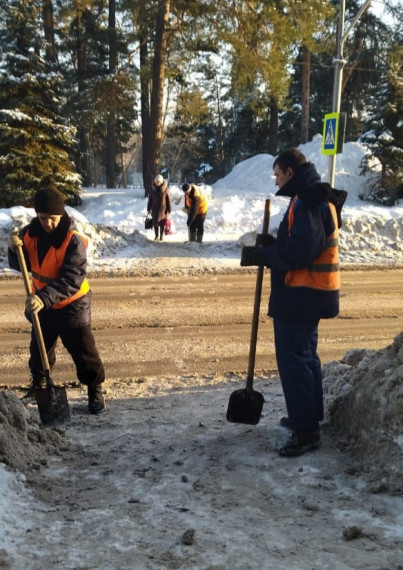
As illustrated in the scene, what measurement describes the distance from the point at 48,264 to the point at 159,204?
34.2ft

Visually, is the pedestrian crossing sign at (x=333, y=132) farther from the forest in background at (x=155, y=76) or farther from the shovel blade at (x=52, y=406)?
the shovel blade at (x=52, y=406)

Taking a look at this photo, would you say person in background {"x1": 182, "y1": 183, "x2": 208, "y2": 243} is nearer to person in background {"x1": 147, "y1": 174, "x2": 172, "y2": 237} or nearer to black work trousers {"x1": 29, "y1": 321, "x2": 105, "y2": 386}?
person in background {"x1": 147, "y1": 174, "x2": 172, "y2": 237}

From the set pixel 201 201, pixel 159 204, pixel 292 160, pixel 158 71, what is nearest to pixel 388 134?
pixel 158 71

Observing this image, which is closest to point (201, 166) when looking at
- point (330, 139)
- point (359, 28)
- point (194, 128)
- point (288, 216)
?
point (194, 128)

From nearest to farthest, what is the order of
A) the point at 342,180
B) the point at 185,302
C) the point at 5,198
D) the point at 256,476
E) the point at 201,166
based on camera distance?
the point at 256,476 → the point at 185,302 → the point at 5,198 → the point at 342,180 → the point at 201,166

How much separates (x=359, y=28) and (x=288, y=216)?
28.2m

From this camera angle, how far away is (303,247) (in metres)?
3.44

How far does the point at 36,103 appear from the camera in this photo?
57.0ft

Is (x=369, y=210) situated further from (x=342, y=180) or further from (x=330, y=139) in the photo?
(x=342, y=180)

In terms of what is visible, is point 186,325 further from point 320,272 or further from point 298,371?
point 320,272

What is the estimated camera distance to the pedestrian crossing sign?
1318 centimetres

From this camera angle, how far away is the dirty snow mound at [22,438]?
3279 mm

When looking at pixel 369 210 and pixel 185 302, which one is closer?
pixel 185 302

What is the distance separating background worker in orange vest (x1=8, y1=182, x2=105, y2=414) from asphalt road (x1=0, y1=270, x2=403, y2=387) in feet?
3.40
